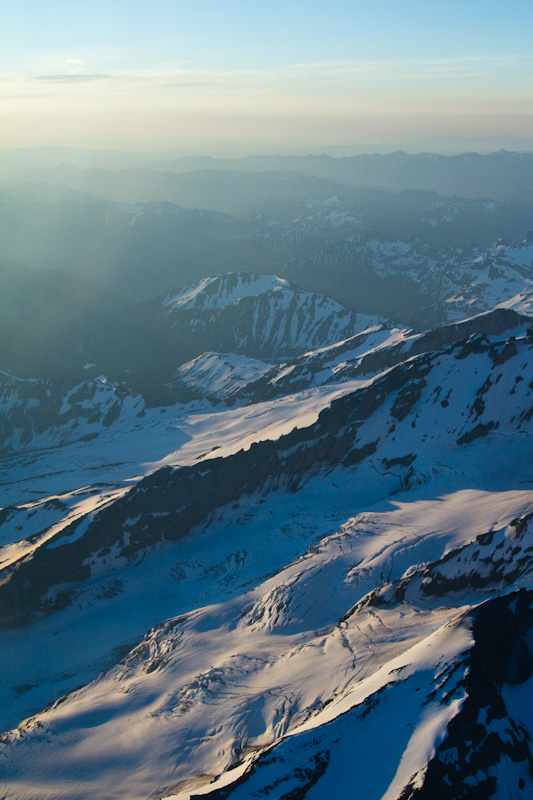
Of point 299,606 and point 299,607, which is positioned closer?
point 299,607

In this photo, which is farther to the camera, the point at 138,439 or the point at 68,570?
the point at 138,439

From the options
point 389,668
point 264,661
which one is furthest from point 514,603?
point 264,661

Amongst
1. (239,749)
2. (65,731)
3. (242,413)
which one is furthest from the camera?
(242,413)

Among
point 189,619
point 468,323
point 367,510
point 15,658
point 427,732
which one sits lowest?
point 15,658

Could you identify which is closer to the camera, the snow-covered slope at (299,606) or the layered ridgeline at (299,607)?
the layered ridgeline at (299,607)

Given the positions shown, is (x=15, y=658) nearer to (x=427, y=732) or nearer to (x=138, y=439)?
(x=427, y=732)

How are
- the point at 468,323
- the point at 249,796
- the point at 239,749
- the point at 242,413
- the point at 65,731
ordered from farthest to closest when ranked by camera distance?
the point at 242,413 → the point at 468,323 → the point at 65,731 → the point at 239,749 → the point at 249,796

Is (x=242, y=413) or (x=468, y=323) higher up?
(x=468, y=323)

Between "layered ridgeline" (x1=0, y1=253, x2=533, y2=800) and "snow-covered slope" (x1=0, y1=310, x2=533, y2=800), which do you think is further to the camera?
"snow-covered slope" (x1=0, y1=310, x2=533, y2=800)
